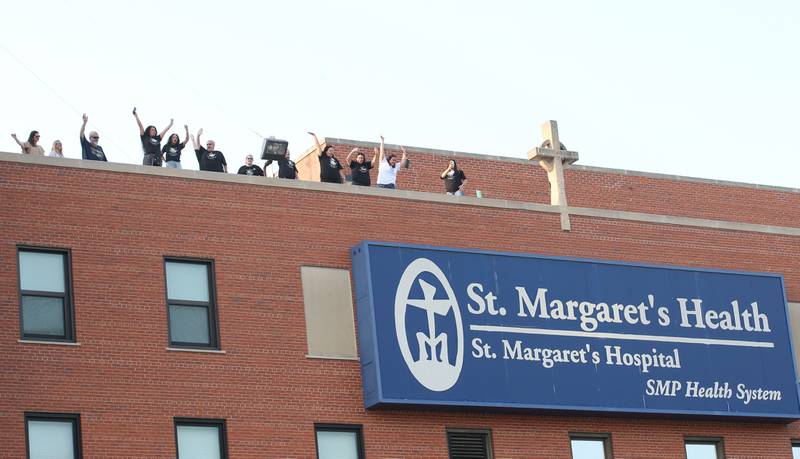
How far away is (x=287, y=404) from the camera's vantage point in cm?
3700

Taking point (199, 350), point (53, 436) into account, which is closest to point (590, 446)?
point (199, 350)

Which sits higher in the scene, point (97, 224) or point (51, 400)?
point (97, 224)

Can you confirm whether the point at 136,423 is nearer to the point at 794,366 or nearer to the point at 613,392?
the point at 613,392

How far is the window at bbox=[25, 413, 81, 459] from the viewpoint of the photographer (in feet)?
112

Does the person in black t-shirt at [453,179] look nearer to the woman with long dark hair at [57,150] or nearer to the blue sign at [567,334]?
the blue sign at [567,334]

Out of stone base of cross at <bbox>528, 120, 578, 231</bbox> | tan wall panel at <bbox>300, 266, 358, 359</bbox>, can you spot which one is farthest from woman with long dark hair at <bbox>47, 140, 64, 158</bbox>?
stone base of cross at <bbox>528, 120, 578, 231</bbox>

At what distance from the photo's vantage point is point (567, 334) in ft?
133

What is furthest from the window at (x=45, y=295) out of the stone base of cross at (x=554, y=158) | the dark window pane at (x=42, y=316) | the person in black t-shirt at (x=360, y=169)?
the stone base of cross at (x=554, y=158)

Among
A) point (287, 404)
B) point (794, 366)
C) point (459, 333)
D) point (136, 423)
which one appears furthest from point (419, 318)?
point (794, 366)

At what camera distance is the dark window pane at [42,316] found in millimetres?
35062

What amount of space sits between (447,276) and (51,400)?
9.46 metres

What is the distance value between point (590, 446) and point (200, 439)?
9601mm

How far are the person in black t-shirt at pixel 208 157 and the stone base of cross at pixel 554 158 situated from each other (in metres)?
8.18

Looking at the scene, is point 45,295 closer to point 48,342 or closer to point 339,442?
point 48,342
